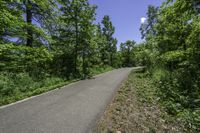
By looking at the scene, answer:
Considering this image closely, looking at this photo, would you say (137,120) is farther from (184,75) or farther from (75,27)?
(75,27)

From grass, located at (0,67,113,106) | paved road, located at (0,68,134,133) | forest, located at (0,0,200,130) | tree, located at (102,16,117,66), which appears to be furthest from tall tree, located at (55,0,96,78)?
tree, located at (102,16,117,66)

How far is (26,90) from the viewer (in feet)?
30.1

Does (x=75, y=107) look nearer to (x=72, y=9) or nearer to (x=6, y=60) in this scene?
(x=6, y=60)

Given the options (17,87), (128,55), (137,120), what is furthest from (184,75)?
(128,55)

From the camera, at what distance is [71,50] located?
743 inches

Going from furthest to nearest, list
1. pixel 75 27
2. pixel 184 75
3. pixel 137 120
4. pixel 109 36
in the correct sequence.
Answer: pixel 109 36
pixel 75 27
pixel 184 75
pixel 137 120

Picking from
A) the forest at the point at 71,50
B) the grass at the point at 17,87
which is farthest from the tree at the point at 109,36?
the grass at the point at 17,87

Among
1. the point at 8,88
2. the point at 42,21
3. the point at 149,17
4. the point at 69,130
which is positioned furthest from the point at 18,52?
the point at 149,17

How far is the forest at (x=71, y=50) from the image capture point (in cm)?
668

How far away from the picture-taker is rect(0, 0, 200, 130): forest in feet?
21.9

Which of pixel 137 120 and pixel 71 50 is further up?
pixel 71 50

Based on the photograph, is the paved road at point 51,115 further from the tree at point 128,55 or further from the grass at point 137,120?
the tree at point 128,55

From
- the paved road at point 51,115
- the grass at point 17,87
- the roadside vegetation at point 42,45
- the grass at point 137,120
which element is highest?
the roadside vegetation at point 42,45

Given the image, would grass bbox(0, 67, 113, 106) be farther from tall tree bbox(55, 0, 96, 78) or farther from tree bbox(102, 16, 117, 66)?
tree bbox(102, 16, 117, 66)
